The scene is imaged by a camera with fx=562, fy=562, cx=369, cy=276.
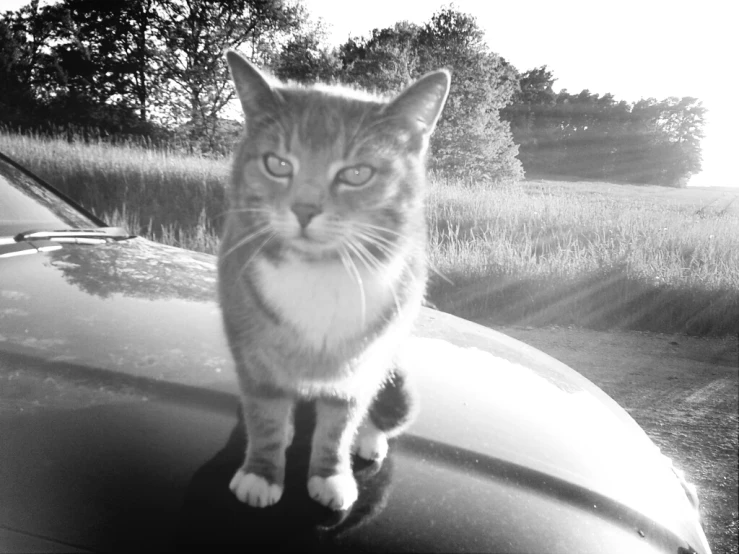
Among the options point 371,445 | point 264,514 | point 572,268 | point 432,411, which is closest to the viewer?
point 264,514

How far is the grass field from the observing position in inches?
138

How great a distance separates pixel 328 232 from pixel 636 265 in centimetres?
492

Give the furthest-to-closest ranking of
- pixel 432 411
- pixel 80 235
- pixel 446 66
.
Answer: pixel 446 66
pixel 80 235
pixel 432 411

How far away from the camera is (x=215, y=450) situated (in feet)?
3.09

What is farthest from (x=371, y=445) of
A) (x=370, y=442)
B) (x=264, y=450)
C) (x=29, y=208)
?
(x=29, y=208)

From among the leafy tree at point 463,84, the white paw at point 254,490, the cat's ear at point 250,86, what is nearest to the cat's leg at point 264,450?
the white paw at point 254,490

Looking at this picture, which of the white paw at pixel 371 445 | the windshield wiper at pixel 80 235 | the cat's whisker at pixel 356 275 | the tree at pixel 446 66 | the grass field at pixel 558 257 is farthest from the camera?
the grass field at pixel 558 257

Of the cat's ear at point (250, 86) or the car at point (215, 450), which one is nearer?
the car at point (215, 450)

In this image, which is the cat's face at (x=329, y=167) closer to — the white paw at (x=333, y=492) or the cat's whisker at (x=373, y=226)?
the cat's whisker at (x=373, y=226)

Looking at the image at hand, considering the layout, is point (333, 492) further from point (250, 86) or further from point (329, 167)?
point (250, 86)

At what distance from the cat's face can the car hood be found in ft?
1.27

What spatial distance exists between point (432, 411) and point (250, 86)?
2.45ft

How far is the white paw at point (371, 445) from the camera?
3.46 feet

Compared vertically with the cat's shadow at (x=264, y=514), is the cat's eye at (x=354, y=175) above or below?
above
